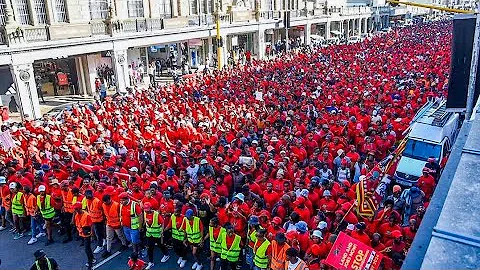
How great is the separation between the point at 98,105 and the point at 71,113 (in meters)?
1.53

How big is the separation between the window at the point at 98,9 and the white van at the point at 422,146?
72.8 ft

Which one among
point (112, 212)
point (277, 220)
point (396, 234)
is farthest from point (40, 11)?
point (396, 234)

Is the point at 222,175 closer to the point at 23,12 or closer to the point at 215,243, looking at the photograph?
the point at 215,243

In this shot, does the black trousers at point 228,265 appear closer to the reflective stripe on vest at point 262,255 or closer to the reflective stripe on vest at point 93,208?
the reflective stripe on vest at point 262,255

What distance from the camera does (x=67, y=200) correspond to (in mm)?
9906

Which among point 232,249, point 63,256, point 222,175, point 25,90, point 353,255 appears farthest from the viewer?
point 25,90

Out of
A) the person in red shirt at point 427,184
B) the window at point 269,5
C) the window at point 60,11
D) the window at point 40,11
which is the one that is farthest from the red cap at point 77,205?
the window at point 269,5

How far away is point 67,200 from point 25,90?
42.3 ft

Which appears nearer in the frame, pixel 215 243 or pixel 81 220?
pixel 215 243

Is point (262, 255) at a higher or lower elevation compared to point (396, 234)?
lower

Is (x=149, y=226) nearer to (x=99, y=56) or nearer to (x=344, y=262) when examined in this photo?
(x=344, y=262)

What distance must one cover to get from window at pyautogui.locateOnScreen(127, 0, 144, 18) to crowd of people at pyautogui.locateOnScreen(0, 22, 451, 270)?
12.1 m

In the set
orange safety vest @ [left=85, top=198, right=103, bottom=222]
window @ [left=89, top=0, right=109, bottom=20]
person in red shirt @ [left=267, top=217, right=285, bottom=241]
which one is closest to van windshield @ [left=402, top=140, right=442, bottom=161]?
person in red shirt @ [left=267, top=217, right=285, bottom=241]

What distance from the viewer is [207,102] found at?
61.5 ft
